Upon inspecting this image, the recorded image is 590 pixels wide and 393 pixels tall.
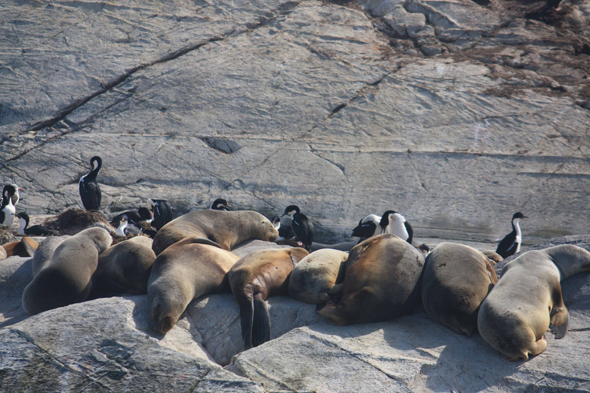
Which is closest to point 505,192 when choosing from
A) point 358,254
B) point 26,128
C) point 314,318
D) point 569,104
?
point 569,104

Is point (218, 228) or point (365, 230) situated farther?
point (365, 230)

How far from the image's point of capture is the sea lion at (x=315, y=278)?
15.1 ft

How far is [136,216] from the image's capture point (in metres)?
9.24

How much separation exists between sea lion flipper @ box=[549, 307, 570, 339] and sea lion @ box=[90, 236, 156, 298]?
3.42 meters

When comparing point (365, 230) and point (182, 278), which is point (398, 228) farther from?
point (182, 278)

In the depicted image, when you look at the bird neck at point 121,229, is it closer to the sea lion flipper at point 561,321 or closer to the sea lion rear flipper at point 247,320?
the sea lion rear flipper at point 247,320

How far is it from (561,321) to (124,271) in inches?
146

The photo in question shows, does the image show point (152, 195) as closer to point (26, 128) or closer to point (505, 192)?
point (26, 128)

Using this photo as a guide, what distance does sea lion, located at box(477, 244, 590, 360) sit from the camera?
373 cm

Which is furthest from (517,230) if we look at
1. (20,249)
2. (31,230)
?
(31,230)

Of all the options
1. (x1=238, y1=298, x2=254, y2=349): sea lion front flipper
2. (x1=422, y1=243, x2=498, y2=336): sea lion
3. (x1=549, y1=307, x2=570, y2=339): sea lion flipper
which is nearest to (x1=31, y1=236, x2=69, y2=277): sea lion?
(x1=238, y1=298, x2=254, y2=349): sea lion front flipper

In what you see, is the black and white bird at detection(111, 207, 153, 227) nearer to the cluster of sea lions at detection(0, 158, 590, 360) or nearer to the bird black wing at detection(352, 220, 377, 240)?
the cluster of sea lions at detection(0, 158, 590, 360)

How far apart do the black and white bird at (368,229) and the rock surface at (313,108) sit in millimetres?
800

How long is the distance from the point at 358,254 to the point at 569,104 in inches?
352
